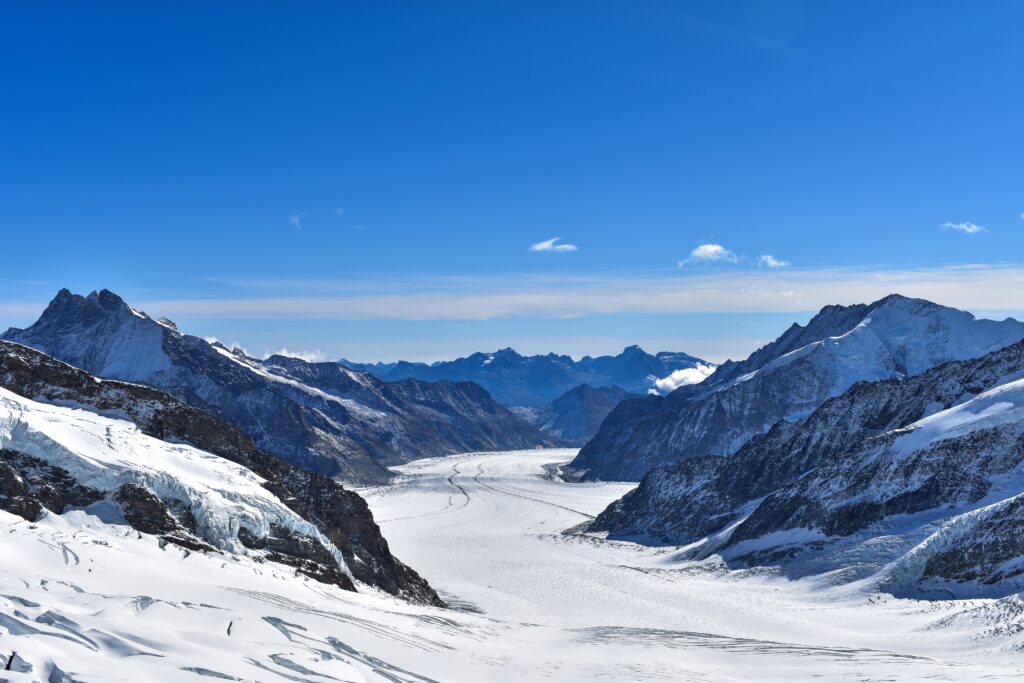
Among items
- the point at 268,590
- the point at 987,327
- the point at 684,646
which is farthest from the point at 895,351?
the point at 268,590

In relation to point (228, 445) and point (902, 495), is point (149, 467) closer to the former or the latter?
point (228, 445)

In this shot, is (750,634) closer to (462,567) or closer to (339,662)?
(339,662)

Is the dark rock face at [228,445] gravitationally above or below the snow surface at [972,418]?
below

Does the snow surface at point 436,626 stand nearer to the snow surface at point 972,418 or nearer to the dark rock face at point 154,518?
the dark rock face at point 154,518

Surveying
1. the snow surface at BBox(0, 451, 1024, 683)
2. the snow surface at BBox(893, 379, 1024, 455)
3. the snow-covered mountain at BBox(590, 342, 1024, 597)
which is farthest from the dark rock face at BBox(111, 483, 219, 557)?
the snow surface at BBox(893, 379, 1024, 455)

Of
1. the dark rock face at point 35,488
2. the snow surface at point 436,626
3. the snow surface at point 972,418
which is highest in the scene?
the snow surface at point 972,418

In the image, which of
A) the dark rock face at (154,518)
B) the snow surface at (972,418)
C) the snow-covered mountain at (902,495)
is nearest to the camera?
the dark rock face at (154,518)

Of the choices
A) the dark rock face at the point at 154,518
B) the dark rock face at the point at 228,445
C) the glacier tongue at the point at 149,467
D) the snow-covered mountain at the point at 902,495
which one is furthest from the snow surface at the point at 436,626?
the dark rock face at the point at 228,445
